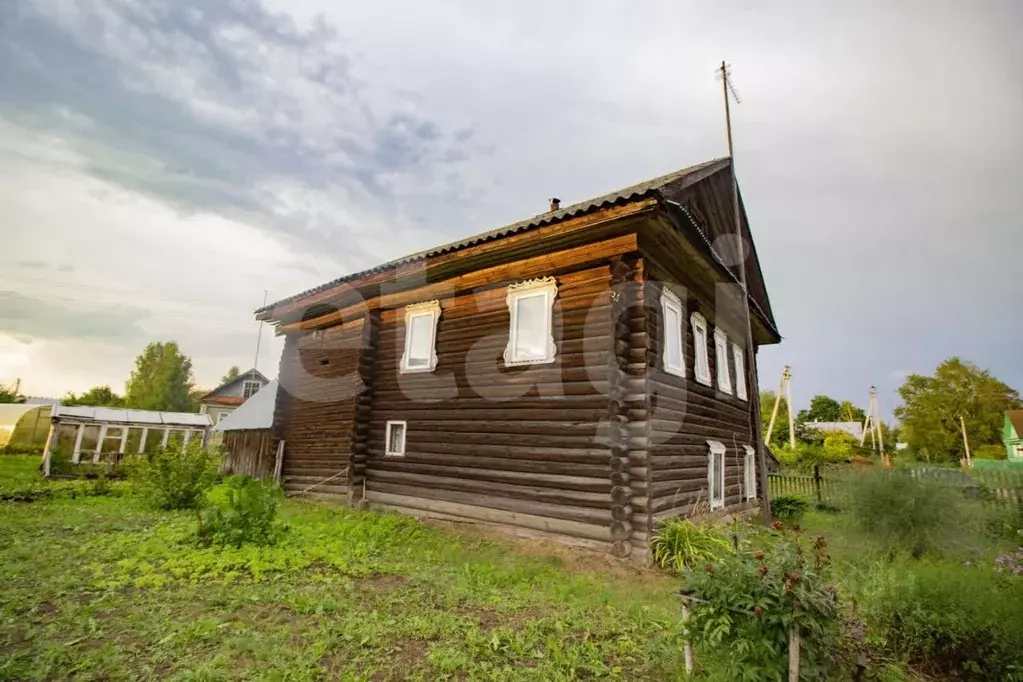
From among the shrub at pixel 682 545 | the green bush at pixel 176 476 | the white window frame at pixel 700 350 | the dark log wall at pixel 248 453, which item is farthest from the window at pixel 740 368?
the dark log wall at pixel 248 453

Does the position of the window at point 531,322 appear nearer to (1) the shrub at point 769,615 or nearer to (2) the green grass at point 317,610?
(2) the green grass at point 317,610

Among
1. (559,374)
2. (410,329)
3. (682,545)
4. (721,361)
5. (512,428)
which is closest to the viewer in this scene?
(682,545)

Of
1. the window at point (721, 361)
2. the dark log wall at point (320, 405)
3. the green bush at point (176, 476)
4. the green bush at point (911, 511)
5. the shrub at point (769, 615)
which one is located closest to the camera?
the shrub at point (769, 615)

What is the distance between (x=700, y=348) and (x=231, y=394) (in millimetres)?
49008

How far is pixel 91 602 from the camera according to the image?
17.8 feet

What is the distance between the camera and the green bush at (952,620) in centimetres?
434

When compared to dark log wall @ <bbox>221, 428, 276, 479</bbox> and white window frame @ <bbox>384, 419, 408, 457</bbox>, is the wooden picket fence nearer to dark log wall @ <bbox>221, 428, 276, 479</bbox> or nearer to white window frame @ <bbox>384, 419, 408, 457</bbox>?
white window frame @ <bbox>384, 419, 408, 457</bbox>

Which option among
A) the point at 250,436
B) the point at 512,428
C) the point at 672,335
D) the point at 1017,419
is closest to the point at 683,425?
the point at 672,335

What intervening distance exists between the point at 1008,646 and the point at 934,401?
5656 cm

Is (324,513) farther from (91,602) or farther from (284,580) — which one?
(91,602)

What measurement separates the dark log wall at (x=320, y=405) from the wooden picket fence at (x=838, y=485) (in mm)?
11055

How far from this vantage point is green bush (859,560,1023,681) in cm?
434

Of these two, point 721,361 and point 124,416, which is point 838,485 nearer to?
point 721,361

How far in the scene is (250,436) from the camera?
2073 cm
